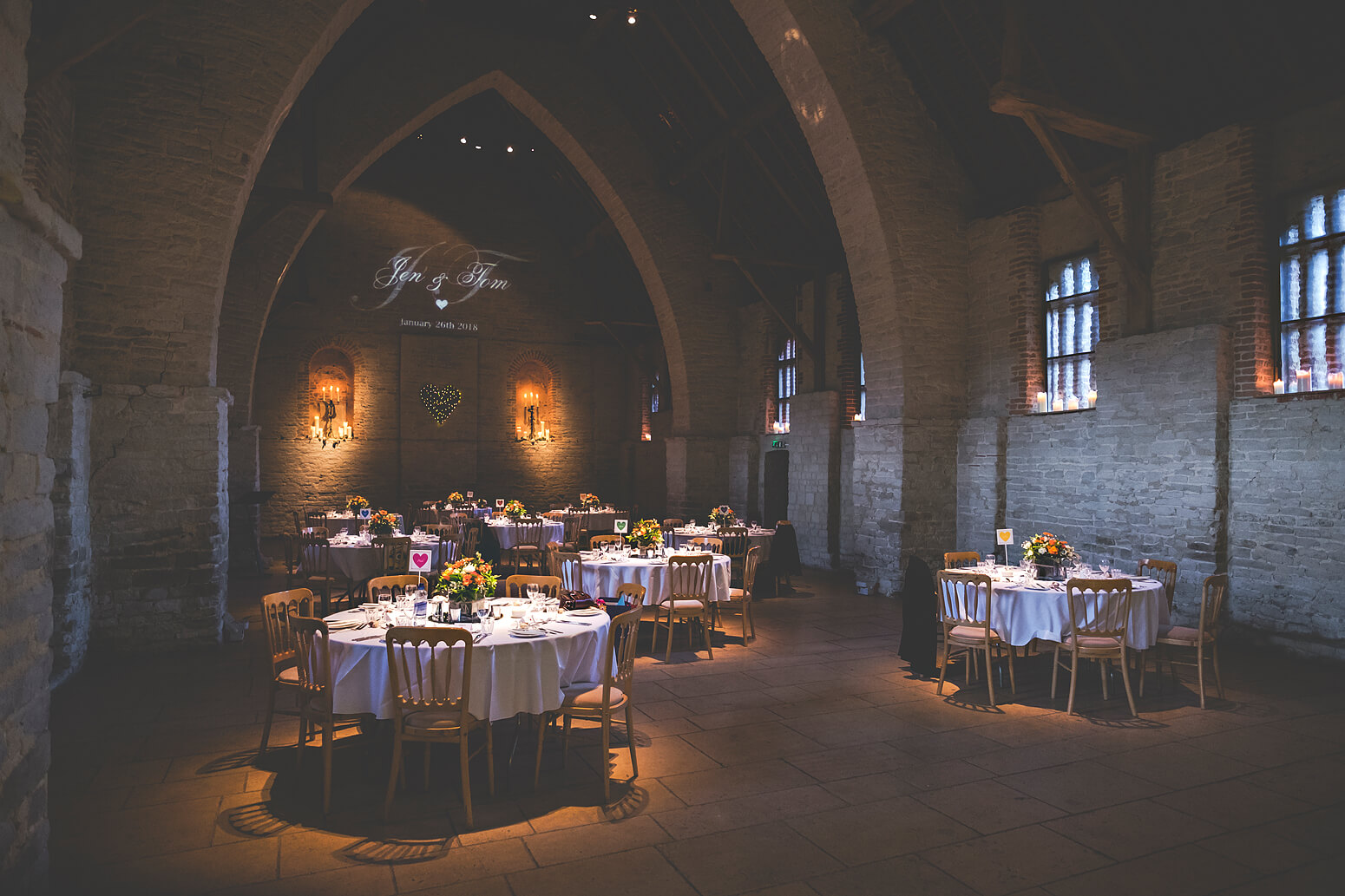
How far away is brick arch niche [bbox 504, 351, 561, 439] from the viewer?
18.7 meters

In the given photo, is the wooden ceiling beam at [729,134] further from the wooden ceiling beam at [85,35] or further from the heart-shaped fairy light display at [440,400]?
the wooden ceiling beam at [85,35]

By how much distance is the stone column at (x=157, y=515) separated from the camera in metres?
6.99

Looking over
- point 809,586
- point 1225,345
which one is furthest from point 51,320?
point 809,586

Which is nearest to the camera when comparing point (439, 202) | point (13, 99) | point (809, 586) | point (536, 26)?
point (13, 99)

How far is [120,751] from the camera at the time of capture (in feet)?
15.1

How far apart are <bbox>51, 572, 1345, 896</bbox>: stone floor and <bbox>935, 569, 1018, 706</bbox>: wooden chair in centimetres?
27

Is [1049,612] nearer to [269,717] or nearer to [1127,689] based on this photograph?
[1127,689]

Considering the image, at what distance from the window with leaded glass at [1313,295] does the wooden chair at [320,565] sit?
9.57 m

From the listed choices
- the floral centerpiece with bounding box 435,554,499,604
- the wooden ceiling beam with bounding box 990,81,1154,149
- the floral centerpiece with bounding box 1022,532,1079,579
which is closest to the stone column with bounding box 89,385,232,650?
the floral centerpiece with bounding box 435,554,499,604

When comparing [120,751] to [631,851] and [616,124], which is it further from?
[616,124]

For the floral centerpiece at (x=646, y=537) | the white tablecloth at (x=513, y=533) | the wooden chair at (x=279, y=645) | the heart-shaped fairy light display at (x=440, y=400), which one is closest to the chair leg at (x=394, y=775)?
the wooden chair at (x=279, y=645)

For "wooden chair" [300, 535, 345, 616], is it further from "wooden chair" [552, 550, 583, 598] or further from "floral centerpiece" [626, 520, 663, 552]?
"floral centerpiece" [626, 520, 663, 552]

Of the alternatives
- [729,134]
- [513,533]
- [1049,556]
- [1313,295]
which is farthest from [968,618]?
[729,134]

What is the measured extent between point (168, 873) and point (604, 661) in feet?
6.77
